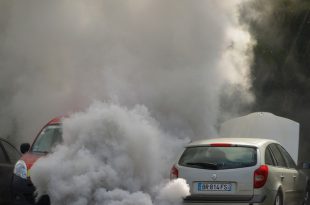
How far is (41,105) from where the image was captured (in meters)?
17.0

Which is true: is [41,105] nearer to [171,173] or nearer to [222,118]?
[222,118]

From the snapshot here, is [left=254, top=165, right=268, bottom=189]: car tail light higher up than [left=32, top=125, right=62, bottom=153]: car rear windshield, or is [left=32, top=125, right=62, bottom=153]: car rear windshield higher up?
[left=32, top=125, right=62, bottom=153]: car rear windshield

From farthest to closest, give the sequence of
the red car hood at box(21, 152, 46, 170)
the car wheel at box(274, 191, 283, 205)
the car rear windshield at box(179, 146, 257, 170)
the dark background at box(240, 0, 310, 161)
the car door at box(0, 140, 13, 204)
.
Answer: the dark background at box(240, 0, 310, 161)
the car door at box(0, 140, 13, 204)
the red car hood at box(21, 152, 46, 170)
the car wheel at box(274, 191, 283, 205)
the car rear windshield at box(179, 146, 257, 170)

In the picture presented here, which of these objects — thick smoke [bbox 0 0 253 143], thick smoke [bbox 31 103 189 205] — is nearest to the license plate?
thick smoke [bbox 31 103 189 205]

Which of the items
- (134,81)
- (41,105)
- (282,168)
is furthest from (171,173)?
(41,105)

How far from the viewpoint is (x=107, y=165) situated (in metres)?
10.1

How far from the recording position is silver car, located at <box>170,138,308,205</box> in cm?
1002

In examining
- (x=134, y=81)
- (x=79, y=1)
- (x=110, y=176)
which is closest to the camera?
(x=110, y=176)

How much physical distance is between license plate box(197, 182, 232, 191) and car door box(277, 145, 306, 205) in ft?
5.72

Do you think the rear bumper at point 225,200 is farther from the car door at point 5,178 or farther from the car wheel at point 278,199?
the car door at point 5,178

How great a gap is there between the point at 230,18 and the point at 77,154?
5773 mm

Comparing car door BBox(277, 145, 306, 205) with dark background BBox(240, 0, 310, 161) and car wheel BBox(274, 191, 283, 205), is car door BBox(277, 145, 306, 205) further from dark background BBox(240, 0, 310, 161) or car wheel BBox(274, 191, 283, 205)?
dark background BBox(240, 0, 310, 161)

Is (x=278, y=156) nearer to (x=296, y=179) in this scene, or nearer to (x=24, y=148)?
(x=296, y=179)

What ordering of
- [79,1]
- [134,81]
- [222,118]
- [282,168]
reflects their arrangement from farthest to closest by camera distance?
1. [222,118]
2. [79,1]
3. [134,81]
4. [282,168]
